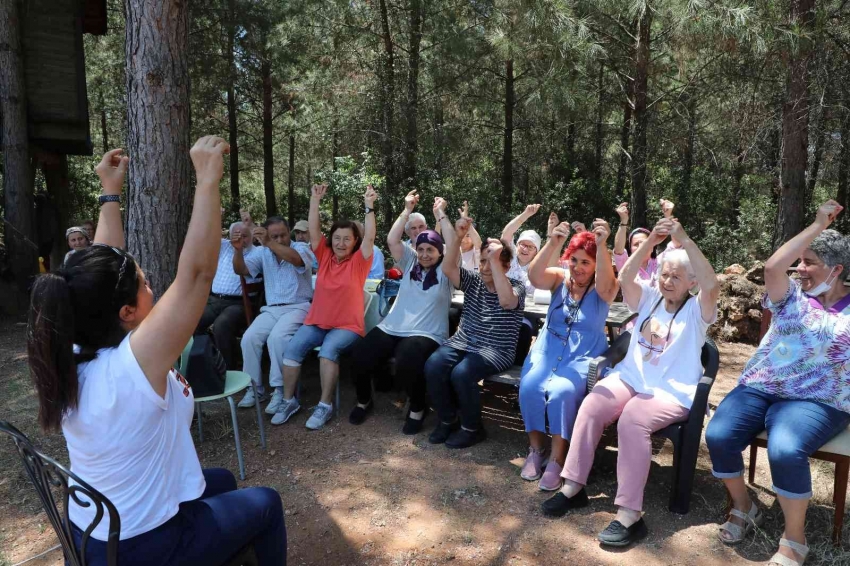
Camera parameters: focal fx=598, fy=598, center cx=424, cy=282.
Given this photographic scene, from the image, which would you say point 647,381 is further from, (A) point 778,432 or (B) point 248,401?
(B) point 248,401

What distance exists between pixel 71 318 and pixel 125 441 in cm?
34

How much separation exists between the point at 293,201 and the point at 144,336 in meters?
18.1

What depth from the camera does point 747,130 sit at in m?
7.44

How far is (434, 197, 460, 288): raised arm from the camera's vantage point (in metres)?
3.86

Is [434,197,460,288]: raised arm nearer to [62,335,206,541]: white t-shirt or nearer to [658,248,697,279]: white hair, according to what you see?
[658,248,697,279]: white hair

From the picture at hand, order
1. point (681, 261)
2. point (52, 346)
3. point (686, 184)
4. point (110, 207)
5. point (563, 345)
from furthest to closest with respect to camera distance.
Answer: point (686, 184), point (563, 345), point (681, 261), point (110, 207), point (52, 346)

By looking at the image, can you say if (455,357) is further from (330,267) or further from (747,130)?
(747,130)

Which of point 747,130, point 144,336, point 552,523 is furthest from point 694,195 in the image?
point 144,336

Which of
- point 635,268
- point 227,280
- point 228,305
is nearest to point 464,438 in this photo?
point 635,268

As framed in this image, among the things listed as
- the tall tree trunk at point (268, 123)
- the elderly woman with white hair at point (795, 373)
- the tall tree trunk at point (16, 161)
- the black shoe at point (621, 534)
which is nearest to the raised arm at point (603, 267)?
the elderly woman with white hair at point (795, 373)

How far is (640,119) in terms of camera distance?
9.72 m

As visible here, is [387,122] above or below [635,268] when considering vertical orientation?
above

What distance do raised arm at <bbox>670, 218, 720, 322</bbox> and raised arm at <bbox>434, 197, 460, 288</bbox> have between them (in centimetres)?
133

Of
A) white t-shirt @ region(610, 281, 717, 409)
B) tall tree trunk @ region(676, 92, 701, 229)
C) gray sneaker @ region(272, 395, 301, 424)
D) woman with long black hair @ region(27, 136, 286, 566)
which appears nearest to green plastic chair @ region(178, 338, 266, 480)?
gray sneaker @ region(272, 395, 301, 424)
